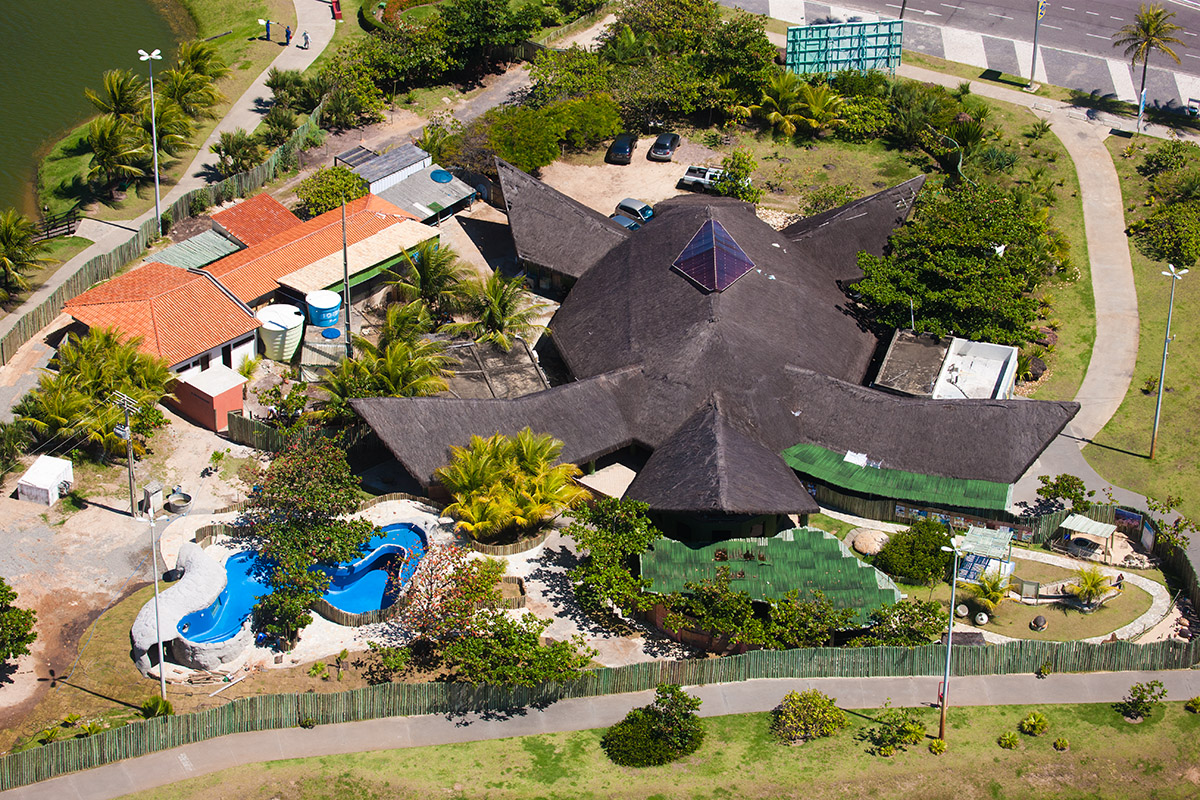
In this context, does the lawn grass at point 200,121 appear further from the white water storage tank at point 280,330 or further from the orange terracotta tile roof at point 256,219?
the white water storage tank at point 280,330

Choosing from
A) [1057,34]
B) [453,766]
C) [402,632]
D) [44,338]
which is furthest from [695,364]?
[1057,34]

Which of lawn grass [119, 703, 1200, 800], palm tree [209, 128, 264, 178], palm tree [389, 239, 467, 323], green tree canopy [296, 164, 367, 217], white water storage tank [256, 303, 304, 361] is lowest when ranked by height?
lawn grass [119, 703, 1200, 800]

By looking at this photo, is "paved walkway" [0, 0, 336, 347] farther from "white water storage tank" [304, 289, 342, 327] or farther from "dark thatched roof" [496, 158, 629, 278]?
"dark thatched roof" [496, 158, 629, 278]

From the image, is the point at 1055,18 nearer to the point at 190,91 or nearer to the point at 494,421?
the point at 190,91

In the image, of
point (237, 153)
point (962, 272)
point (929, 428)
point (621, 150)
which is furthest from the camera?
point (621, 150)

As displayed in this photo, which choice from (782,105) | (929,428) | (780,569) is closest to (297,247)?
(780,569)

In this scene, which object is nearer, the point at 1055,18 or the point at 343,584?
the point at 343,584

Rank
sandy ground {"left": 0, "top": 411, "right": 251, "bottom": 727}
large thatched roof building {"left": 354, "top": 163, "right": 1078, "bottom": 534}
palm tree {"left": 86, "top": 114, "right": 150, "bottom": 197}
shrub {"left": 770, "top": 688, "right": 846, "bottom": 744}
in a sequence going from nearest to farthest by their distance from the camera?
1. shrub {"left": 770, "top": 688, "right": 846, "bottom": 744}
2. sandy ground {"left": 0, "top": 411, "right": 251, "bottom": 727}
3. large thatched roof building {"left": 354, "top": 163, "right": 1078, "bottom": 534}
4. palm tree {"left": 86, "top": 114, "right": 150, "bottom": 197}

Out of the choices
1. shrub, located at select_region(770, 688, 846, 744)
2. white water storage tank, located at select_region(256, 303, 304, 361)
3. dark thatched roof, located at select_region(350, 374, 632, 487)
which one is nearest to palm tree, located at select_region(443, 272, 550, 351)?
dark thatched roof, located at select_region(350, 374, 632, 487)
